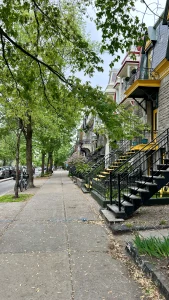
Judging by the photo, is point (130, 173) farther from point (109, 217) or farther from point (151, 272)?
point (151, 272)

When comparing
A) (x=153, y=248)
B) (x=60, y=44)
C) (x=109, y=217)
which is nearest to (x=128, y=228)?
(x=109, y=217)

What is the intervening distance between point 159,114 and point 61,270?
399 inches

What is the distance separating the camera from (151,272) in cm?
380

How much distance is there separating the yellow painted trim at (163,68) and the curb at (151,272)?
9323mm

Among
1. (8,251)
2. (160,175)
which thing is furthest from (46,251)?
(160,175)

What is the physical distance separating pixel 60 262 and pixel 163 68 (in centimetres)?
1037

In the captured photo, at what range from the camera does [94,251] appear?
5.16m

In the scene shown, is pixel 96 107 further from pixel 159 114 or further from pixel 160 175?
pixel 159 114

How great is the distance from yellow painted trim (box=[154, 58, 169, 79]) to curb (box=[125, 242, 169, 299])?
30.6 feet

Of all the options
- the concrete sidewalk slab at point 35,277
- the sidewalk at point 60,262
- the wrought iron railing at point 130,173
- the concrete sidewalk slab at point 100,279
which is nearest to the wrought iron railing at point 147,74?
the wrought iron railing at point 130,173

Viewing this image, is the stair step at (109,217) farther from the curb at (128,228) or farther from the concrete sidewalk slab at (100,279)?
the concrete sidewalk slab at (100,279)

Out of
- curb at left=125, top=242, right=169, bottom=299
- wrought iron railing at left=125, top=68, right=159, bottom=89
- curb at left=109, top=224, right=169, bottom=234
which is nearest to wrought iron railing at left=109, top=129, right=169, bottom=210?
curb at left=109, top=224, right=169, bottom=234

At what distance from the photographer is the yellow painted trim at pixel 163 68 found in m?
12.0

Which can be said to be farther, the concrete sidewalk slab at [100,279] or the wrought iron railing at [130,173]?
the wrought iron railing at [130,173]
